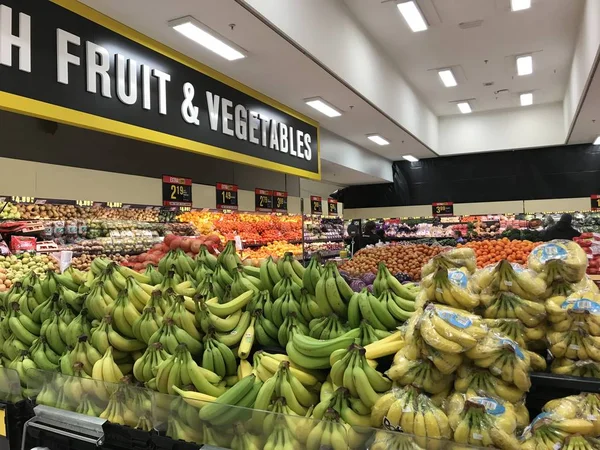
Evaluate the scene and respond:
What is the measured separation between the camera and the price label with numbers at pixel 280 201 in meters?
8.36

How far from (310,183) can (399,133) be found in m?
4.41

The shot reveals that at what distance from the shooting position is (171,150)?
6301mm

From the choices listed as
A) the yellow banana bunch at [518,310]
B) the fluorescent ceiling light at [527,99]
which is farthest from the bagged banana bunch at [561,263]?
the fluorescent ceiling light at [527,99]

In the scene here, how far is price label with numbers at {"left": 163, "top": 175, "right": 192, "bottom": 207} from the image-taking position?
6109mm

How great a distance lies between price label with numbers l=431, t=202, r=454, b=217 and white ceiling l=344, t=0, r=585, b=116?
3.26 meters

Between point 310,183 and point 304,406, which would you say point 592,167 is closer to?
point 310,183

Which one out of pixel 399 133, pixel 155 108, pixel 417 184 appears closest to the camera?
pixel 155 108

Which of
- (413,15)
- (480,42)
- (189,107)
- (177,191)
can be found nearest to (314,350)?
(189,107)

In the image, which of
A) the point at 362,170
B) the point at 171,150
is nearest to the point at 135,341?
the point at 171,150

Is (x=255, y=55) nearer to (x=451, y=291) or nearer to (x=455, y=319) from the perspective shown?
(x=451, y=291)

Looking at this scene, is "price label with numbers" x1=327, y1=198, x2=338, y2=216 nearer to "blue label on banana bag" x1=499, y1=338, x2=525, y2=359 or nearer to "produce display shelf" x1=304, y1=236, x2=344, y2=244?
"produce display shelf" x1=304, y1=236, x2=344, y2=244

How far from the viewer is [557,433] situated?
1.11m

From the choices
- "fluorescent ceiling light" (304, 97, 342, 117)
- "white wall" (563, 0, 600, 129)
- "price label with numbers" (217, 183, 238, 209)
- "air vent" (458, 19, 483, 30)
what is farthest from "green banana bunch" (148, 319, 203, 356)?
"air vent" (458, 19, 483, 30)

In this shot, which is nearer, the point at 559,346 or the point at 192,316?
the point at 559,346
